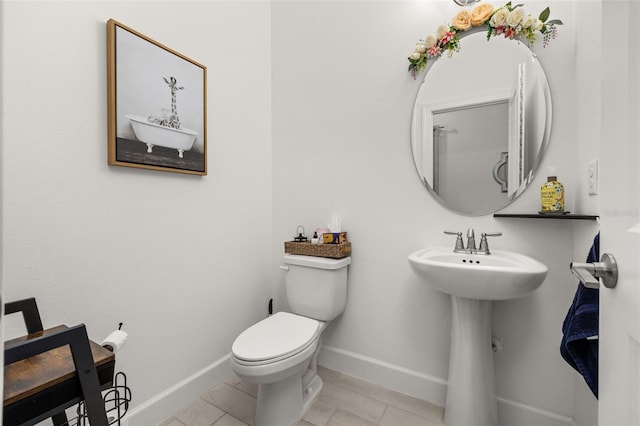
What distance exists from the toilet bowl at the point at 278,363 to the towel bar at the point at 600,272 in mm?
1068

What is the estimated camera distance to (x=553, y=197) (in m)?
1.26

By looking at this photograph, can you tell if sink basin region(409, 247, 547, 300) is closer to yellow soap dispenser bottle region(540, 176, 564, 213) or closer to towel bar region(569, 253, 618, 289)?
yellow soap dispenser bottle region(540, 176, 564, 213)

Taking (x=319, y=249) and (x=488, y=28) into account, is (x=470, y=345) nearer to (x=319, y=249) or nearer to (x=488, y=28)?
(x=319, y=249)

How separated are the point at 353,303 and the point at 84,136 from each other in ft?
5.14

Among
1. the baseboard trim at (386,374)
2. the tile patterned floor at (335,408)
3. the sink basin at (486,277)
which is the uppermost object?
the sink basin at (486,277)

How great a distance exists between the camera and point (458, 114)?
60.2 inches

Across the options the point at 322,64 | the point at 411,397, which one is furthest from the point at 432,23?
the point at 411,397

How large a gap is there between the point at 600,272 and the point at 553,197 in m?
0.88

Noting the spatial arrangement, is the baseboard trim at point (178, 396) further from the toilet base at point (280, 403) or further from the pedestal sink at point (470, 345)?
the pedestal sink at point (470, 345)

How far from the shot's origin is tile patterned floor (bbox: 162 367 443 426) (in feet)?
4.80

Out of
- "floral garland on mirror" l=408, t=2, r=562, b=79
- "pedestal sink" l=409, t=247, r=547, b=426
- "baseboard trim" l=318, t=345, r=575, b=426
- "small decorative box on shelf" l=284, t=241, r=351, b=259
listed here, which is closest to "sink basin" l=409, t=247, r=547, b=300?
"pedestal sink" l=409, t=247, r=547, b=426

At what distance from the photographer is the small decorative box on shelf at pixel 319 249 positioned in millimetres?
1710

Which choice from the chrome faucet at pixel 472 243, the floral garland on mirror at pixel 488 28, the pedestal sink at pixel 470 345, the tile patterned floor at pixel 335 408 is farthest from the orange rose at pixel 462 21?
the tile patterned floor at pixel 335 408

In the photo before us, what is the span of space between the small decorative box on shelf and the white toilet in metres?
→ 0.03
